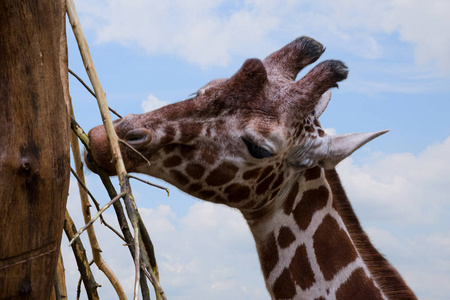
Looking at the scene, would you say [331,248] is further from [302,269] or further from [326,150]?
[326,150]

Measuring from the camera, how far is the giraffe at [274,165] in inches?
145

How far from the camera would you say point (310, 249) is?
3.83m

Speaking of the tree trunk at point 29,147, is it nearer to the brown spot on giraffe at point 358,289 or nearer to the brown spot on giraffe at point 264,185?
the brown spot on giraffe at point 264,185

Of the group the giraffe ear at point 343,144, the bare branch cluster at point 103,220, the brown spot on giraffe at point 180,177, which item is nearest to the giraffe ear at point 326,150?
the giraffe ear at point 343,144

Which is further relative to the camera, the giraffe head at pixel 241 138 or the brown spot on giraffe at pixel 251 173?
the brown spot on giraffe at pixel 251 173

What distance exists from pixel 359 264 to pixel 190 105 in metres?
1.50

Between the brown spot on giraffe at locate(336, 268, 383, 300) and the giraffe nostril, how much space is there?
5.03 ft

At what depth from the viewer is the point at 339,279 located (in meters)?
3.78

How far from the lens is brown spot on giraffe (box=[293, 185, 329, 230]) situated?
388 cm

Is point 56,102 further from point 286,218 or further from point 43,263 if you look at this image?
point 286,218

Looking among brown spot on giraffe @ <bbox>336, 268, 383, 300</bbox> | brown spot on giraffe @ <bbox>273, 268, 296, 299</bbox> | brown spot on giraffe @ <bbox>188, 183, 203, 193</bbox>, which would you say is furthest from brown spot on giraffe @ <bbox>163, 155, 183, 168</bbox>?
brown spot on giraffe @ <bbox>336, 268, 383, 300</bbox>

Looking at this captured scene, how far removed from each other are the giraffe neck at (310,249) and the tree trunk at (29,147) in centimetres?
172

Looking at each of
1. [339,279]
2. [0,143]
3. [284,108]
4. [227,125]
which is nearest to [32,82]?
[0,143]

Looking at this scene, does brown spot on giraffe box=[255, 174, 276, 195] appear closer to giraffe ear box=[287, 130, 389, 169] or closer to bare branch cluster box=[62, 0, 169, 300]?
giraffe ear box=[287, 130, 389, 169]
